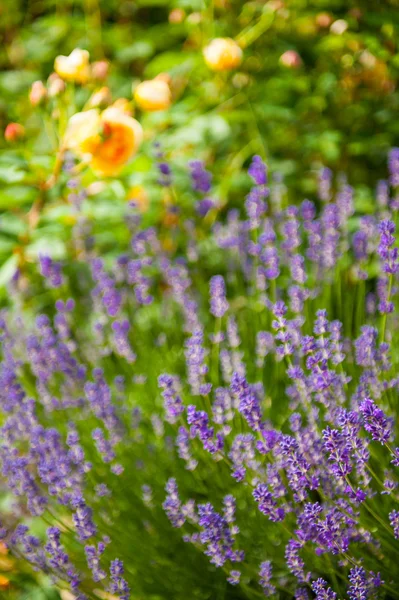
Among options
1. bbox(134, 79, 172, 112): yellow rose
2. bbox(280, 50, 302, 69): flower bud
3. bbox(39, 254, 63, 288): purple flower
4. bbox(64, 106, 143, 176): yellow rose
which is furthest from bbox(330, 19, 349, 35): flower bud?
bbox(39, 254, 63, 288): purple flower

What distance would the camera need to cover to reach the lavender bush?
3.22 ft

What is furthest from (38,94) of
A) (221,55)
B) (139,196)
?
(221,55)

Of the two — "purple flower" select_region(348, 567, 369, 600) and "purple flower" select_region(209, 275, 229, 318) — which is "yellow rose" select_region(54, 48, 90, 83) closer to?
"purple flower" select_region(209, 275, 229, 318)

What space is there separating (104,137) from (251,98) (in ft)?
2.43

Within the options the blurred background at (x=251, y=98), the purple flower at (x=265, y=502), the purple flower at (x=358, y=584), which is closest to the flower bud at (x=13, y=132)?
the blurred background at (x=251, y=98)

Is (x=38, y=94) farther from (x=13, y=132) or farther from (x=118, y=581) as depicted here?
(x=118, y=581)

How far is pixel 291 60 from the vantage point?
2.24 meters

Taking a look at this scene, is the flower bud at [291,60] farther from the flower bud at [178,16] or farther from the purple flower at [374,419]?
the purple flower at [374,419]

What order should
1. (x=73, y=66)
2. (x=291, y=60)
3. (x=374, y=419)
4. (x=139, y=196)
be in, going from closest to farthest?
(x=374, y=419) → (x=73, y=66) → (x=139, y=196) → (x=291, y=60)

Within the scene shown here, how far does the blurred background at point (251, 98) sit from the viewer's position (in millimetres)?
2047

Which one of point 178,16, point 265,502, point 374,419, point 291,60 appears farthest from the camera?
point 178,16

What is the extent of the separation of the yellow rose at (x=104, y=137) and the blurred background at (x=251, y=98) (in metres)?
0.11

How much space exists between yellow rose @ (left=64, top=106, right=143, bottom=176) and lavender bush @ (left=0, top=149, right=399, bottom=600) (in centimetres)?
14

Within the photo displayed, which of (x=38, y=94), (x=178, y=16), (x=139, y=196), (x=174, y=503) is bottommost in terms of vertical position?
(x=174, y=503)
